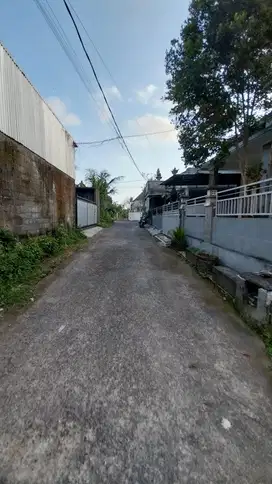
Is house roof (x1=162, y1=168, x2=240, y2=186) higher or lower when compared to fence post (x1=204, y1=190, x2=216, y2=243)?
higher

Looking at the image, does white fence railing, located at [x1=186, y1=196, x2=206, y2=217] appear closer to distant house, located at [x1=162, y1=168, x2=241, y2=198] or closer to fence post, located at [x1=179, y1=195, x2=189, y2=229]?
fence post, located at [x1=179, y1=195, x2=189, y2=229]

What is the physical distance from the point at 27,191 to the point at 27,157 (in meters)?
0.81

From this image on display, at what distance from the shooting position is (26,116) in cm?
576

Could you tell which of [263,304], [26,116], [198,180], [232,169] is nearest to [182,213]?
[198,180]

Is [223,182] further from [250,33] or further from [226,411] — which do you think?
[226,411]

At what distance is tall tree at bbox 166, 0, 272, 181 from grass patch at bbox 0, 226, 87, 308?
507 cm

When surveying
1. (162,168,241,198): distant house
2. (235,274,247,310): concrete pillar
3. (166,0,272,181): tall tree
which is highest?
(166,0,272,181): tall tree

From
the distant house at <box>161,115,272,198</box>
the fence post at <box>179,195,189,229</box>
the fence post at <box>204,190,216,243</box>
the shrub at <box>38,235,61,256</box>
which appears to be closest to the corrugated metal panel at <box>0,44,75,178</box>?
the shrub at <box>38,235,61,256</box>

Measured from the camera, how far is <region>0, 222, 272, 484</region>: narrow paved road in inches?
50.8

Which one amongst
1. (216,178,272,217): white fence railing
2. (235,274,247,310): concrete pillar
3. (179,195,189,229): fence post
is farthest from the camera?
(179,195,189,229): fence post

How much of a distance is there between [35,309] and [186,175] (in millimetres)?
9689

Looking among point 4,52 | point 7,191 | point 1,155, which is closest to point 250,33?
point 4,52

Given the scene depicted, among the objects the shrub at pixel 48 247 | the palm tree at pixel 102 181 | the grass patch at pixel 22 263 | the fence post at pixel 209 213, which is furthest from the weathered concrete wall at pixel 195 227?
the palm tree at pixel 102 181

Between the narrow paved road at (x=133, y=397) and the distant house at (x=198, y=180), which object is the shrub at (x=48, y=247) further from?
the distant house at (x=198, y=180)
